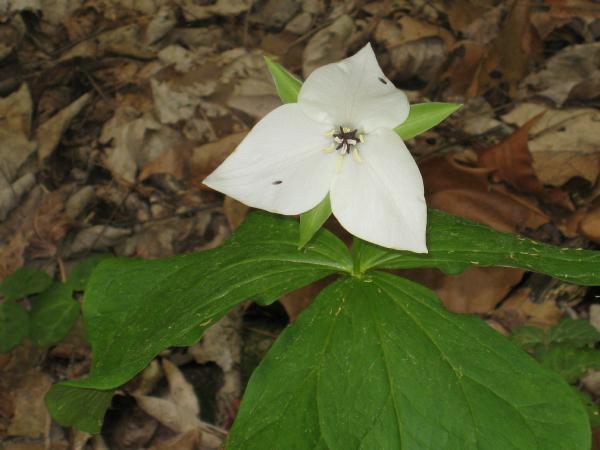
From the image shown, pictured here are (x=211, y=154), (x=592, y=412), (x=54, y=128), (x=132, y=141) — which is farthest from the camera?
(x=54, y=128)

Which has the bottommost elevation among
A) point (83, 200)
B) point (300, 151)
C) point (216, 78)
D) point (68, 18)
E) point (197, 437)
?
point (197, 437)

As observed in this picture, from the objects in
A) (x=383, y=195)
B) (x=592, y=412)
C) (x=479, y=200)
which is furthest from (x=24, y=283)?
(x=592, y=412)

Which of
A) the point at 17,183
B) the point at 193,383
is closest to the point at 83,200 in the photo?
the point at 17,183

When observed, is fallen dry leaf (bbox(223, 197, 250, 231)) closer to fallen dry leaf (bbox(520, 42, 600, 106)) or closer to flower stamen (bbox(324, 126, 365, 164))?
flower stamen (bbox(324, 126, 365, 164))

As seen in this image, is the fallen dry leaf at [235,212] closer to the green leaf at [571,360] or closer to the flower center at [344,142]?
the flower center at [344,142]

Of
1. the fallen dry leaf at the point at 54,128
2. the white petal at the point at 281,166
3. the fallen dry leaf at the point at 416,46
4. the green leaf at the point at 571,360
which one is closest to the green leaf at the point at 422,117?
the white petal at the point at 281,166

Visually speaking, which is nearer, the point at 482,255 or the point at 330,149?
the point at 330,149

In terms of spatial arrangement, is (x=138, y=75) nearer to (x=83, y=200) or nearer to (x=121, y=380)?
(x=83, y=200)

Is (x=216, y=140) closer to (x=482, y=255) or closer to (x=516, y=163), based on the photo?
(x=516, y=163)
